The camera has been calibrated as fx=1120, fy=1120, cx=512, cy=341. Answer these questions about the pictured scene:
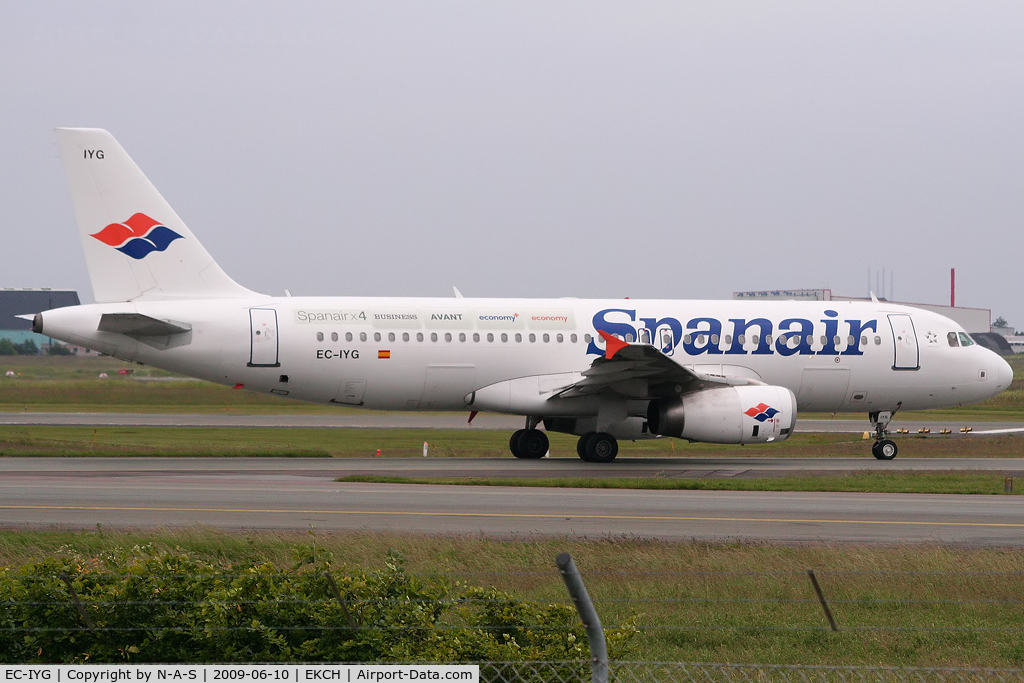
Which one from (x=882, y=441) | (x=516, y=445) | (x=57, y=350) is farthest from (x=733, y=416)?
(x=57, y=350)

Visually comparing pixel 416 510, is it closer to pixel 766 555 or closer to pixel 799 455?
pixel 766 555

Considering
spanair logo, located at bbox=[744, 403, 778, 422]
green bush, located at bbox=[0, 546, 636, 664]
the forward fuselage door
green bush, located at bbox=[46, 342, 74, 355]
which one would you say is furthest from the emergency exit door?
green bush, located at bbox=[46, 342, 74, 355]

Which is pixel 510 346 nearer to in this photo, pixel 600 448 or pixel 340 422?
pixel 600 448

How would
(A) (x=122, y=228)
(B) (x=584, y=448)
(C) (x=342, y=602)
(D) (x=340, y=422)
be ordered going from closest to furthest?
(C) (x=342, y=602), (A) (x=122, y=228), (B) (x=584, y=448), (D) (x=340, y=422)

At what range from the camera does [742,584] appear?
1244 cm

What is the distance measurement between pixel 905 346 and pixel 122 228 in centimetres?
2028

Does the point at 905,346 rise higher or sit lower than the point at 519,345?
higher

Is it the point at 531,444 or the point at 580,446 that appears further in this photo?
the point at 531,444

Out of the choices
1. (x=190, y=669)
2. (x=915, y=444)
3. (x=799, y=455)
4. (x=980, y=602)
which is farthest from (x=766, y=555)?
(x=915, y=444)

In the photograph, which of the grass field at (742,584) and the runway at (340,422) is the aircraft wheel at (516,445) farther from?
the grass field at (742,584)

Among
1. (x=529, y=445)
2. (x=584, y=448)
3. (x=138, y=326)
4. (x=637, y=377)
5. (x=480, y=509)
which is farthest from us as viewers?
(x=529, y=445)

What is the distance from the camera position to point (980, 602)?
1144 centimetres

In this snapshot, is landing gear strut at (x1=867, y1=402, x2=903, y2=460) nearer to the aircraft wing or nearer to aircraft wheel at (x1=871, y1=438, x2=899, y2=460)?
aircraft wheel at (x1=871, y1=438, x2=899, y2=460)

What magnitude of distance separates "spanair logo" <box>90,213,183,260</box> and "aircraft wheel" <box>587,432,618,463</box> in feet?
36.7
